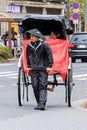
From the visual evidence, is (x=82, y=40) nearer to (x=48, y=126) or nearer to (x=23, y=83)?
(x=23, y=83)

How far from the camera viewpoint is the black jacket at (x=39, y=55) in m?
11.8

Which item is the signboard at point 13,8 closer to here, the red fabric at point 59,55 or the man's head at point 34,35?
the red fabric at point 59,55

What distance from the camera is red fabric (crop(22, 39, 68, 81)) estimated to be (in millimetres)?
12180

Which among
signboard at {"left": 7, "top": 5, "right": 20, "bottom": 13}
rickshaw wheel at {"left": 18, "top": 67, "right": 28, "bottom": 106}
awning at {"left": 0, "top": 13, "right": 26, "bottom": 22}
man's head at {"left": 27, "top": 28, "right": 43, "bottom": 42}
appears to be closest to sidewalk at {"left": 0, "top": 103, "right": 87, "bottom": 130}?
rickshaw wheel at {"left": 18, "top": 67, "right": 28, "bottom": 106}

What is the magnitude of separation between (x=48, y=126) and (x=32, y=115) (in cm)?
124

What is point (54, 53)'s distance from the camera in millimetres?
12617

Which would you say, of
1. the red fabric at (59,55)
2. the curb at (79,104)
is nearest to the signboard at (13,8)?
the curb at (79,104)

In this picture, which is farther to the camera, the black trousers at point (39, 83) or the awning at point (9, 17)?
the awning at point (9, 17)

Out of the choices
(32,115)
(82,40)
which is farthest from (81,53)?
(32,115)

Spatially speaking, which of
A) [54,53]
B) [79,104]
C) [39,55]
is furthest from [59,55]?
[79,104]

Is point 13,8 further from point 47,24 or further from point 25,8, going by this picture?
point 47,24

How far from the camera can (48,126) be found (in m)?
9.87

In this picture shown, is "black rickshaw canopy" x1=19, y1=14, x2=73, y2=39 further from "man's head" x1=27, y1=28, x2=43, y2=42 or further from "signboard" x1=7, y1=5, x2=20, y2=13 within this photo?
"signboard" x1=7, y1=5, x2=20, y2=13

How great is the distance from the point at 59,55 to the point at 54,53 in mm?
162
